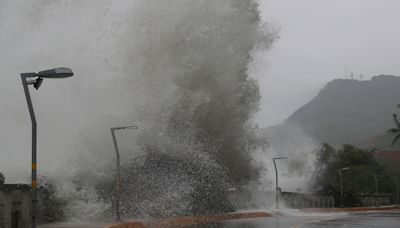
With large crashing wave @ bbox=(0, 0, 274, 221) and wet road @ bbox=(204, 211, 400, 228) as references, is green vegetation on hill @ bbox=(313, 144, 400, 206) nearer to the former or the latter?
large crashing wave @ bbox=(0, 0, 274, 221)

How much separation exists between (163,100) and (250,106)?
13.2 metres

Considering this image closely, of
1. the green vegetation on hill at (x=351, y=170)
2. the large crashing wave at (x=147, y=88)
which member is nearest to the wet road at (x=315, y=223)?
the large crashing wave at (x=147, y=88)

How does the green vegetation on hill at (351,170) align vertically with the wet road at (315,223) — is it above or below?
above

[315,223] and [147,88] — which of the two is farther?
[147,88]

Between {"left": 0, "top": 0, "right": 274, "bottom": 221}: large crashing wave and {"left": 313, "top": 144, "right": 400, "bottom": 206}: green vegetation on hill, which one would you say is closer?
{"left": 0, "top": 0, "right": 274, "bottom": 221}: large crashing wave

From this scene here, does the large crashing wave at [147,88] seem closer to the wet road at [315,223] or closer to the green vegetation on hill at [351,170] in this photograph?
the wet road at [315,223]

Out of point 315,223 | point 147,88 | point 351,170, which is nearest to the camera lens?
point 315,223

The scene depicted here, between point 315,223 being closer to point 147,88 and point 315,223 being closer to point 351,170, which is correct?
point 147,88

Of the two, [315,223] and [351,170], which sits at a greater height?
[351,170]

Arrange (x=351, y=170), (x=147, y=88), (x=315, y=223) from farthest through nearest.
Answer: (x=351, y=170) → (x=147, y=88) → (x=315, y=223)

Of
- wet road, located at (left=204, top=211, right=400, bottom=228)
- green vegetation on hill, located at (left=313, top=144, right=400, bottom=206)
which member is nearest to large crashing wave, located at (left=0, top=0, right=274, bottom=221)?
wet road, located at (left=204, top=211, right=400, bottom=228)

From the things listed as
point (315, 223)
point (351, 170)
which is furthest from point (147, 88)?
point (351, 170)

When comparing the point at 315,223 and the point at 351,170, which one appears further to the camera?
the point at 351,170

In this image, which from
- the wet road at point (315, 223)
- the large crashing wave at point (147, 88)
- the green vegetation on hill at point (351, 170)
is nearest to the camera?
the wet road at point (315, 223)
